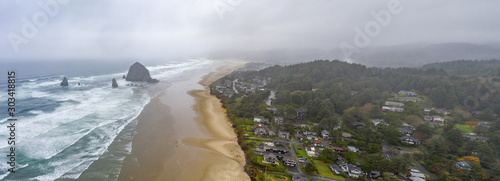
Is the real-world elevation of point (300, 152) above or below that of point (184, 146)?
above

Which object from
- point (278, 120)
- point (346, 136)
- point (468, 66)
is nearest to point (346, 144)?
point (346, 136)

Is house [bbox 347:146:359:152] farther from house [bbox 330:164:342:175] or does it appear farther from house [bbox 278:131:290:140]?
house [bbox 278:131:290:140]

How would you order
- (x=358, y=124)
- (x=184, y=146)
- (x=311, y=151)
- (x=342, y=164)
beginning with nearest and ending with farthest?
(x=342, y=164)
(x=311, y=151)
(x=184, y=146)
(x=358, y=124)

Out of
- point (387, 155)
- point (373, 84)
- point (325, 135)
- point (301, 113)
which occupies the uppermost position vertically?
point (373, 84)

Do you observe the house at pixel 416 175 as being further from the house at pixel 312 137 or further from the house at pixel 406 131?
the house at pixel 406 131

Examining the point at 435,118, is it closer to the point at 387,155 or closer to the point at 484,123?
the point at 484,123

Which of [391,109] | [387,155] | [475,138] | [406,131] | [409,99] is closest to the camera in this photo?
[387,155]

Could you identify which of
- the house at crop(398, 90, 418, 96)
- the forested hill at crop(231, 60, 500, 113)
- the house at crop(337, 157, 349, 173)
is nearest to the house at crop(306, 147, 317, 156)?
the house at crop(337, 157, 349, 173)

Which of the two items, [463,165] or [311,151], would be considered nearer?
[463,165]
